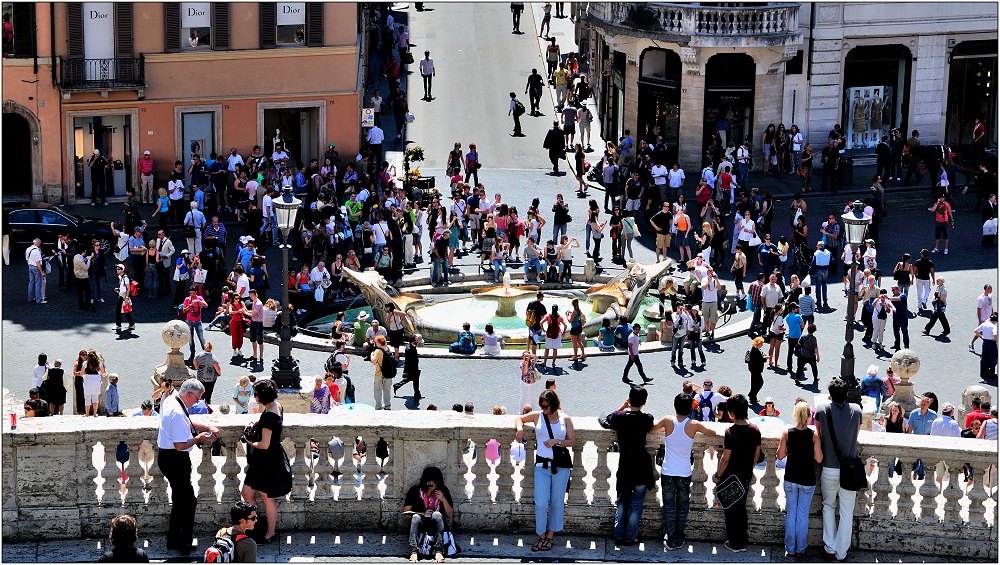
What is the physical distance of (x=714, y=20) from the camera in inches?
2032

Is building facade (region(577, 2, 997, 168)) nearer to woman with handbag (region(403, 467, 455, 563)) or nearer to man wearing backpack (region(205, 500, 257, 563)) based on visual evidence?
woman with handbag (region(403, 467, 455, 563))

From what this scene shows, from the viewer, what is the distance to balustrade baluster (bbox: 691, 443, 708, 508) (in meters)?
17.2

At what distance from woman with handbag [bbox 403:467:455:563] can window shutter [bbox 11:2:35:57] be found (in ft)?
108

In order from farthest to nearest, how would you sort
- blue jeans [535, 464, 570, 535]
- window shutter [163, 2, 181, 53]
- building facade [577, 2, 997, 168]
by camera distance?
building facade [577, 2, 997, 168], window shutter [163, 2, 181, 53], blue jeans [535, 464, 570, 535]

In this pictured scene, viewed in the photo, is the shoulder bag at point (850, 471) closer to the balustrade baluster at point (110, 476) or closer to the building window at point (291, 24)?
the balustrade baluster at point (110, 476)

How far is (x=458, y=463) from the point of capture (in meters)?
17.2

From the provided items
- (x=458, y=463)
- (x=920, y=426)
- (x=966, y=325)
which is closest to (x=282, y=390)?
(x=920, y=426)

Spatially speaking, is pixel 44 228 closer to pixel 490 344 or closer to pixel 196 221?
pixel 196 221

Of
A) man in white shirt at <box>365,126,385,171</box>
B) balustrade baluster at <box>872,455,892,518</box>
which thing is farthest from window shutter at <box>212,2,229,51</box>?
balustrade baluster at <box>872,455,892,518</box>

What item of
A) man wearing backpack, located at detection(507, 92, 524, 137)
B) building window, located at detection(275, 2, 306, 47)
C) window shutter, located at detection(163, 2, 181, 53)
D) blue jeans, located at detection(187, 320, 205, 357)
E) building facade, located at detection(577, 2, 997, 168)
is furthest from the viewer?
man wearing backpack, located at detection(507, 92, 524, 137)

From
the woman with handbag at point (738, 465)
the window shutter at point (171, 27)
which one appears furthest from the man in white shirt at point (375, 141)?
the woman with handbag at point (738, 465)

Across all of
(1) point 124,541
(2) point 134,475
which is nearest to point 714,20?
(2) point 134,475

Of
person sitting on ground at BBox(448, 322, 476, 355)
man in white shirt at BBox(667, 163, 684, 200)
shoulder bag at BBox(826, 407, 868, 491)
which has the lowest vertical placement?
person sitting on ground at BBox(448, 322, 476, 355)

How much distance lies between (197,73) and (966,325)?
2150 cm
